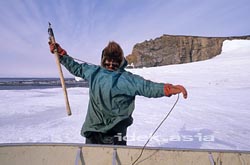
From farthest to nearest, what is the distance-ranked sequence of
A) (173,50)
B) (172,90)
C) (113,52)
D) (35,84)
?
(173,50)
(35,84)
(113,52)
(172,90)

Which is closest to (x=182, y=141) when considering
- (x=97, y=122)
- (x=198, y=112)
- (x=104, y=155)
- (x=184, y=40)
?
(x=104, y=155)

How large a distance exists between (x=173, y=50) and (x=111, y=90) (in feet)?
135

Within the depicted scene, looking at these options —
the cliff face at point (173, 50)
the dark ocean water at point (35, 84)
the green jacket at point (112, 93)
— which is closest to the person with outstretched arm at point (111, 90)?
the green jacket at point (112, 93)

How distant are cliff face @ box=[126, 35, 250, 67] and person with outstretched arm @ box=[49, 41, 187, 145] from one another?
34548mm

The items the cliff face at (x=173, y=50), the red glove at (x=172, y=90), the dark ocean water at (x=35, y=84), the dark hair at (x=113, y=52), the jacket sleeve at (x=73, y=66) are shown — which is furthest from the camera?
the cliff face at (x=173, y=50)

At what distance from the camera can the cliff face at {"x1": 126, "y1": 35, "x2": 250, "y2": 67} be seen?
37.8m

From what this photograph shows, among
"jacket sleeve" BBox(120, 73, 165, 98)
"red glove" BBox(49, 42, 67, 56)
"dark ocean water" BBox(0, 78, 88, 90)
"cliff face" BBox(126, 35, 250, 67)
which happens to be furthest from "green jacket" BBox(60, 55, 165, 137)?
"cliff face" BBox(126, 35, 250, 67)

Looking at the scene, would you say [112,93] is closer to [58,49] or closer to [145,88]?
[145,88]

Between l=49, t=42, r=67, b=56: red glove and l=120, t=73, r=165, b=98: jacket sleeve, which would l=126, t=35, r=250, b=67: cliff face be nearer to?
l=49, t=42, r=67, b=56: red glove

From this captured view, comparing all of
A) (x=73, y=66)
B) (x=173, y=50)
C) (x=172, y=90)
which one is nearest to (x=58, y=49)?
(x=73, y=66)

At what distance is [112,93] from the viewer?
1.78 m

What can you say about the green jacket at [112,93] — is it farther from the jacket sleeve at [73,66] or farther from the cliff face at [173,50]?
the cliff face at [173,50]

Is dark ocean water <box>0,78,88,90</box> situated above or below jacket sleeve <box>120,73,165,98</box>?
above

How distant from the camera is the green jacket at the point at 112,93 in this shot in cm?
178
